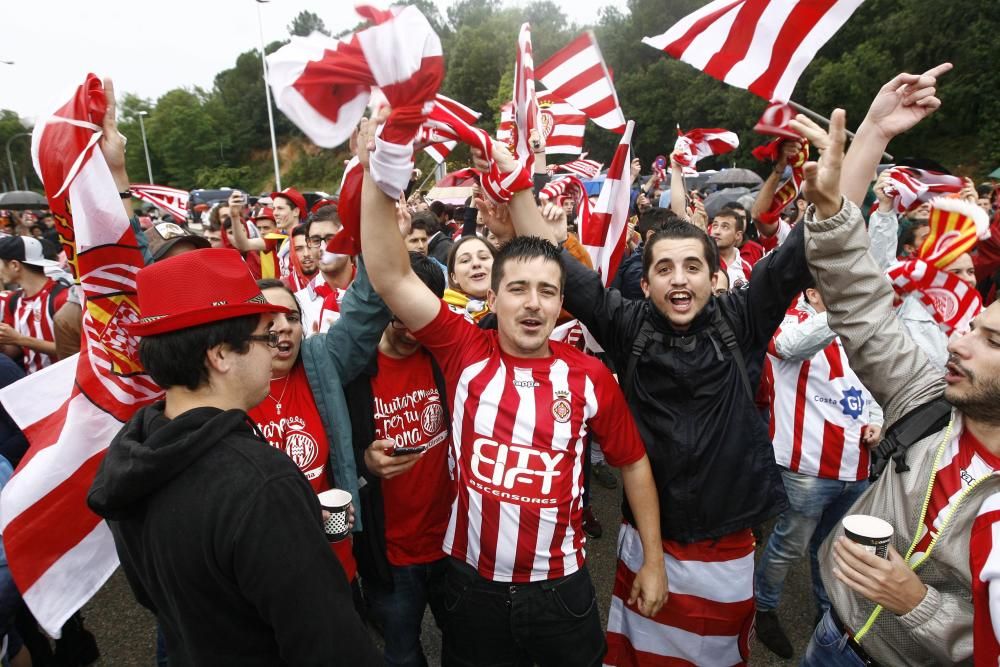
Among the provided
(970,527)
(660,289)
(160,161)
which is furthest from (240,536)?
(160,161)

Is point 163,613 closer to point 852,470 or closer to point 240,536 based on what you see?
point 240,536

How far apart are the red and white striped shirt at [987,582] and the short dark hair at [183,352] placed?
5.83 feet

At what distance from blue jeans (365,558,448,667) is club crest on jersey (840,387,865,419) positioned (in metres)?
2.19

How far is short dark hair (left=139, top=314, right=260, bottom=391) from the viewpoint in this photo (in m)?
1.43

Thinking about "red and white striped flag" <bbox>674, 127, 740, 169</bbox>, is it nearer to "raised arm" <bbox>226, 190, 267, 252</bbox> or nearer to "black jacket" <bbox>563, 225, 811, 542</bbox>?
"black jacket" <bbox>563, 225, 811, 542</bbox>

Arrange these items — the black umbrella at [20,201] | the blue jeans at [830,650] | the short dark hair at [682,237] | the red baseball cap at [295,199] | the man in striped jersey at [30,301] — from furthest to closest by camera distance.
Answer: the black umbrella at [20,201] < the red baseball cap at [295,199] < the man in striped jersey at [30,301] < the short dark hair at [682,237] < the blue jeans at [830,650]

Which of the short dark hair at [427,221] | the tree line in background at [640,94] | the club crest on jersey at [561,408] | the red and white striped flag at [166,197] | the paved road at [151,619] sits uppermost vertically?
the tree line in background at [640,94]

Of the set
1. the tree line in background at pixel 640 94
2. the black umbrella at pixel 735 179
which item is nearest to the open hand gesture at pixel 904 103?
the tree line in background at pixel 640 94

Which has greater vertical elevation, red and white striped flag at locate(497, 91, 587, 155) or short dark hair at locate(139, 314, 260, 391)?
red and white striped flag at locate(497, 91, 587, 155)

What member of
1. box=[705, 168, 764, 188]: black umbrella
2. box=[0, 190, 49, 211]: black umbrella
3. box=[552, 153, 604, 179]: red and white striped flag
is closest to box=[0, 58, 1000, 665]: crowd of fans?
box=[552, 153, 604, 179]: red and white striped flag

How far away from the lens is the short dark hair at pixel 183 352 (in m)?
1.43

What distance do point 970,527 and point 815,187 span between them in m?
1.04

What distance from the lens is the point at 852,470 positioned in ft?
10.2

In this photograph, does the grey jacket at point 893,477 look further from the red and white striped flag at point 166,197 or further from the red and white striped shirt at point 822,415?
the red and white striped flag at point 166,197
